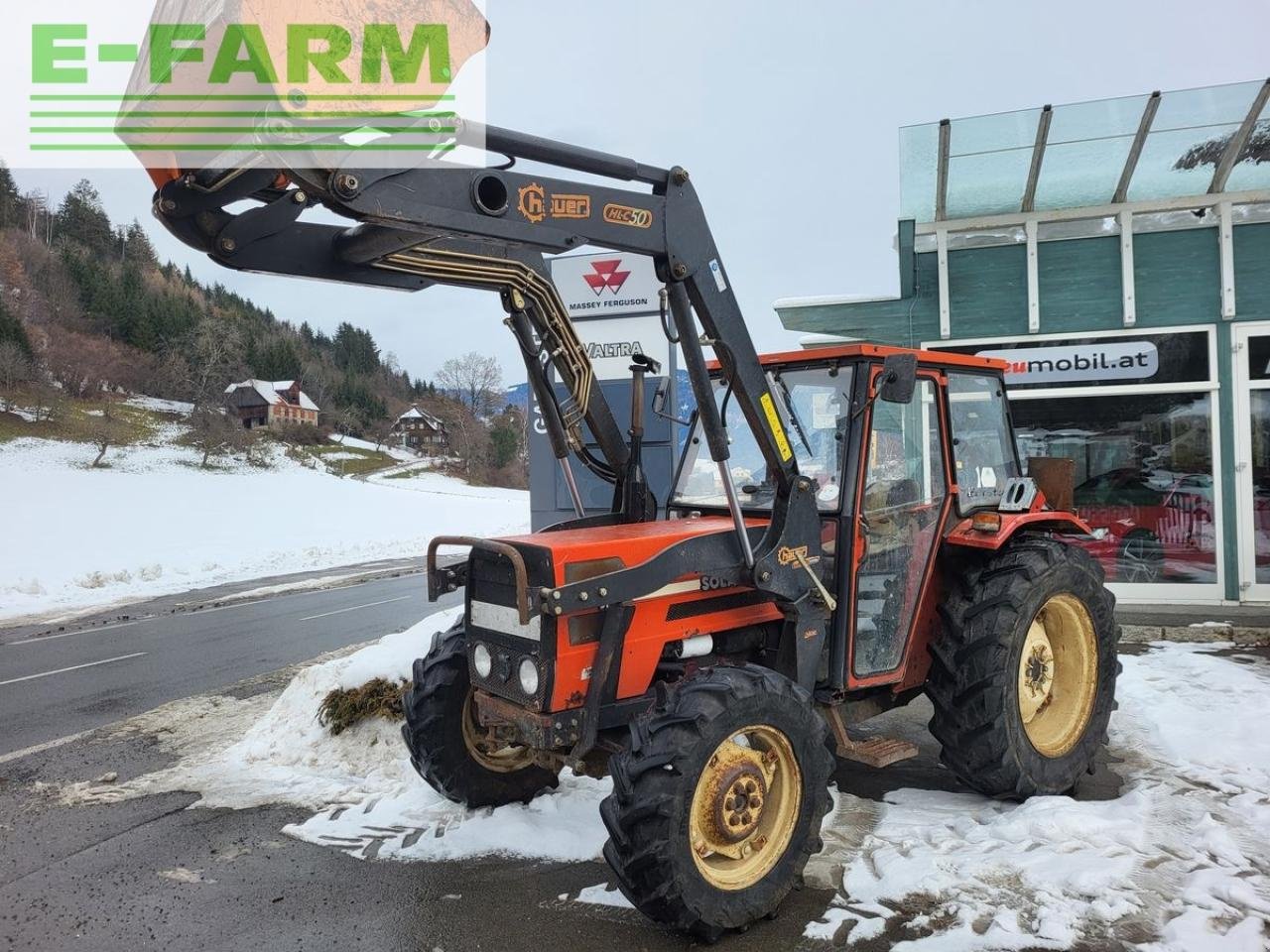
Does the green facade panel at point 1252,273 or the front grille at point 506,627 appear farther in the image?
the green facade panel at point 1252,273

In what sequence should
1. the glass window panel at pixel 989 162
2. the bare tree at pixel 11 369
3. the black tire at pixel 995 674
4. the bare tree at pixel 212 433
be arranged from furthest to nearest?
the bare tree at pixel 212 433 < the bare tree at pixel 11 369 < the glass window panel at pixel 989 162 < the black tire at pixel 995 674

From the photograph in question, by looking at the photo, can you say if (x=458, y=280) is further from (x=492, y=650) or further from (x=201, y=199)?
(x=492, y=650)

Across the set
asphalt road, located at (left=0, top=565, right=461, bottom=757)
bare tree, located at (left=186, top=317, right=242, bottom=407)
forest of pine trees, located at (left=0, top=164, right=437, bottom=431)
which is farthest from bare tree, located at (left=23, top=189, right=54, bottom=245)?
asphalt road, located at (left=0, top=565, right=461, bottom=757)

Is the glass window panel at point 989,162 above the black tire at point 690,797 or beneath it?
above

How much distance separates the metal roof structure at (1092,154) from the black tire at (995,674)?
17.9ft

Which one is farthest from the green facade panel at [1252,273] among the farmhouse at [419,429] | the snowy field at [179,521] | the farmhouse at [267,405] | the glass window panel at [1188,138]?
the farmhouse at [419,429]

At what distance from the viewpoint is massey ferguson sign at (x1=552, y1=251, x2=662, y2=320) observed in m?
7.90

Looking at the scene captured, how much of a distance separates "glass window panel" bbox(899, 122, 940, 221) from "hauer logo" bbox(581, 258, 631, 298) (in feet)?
10.7

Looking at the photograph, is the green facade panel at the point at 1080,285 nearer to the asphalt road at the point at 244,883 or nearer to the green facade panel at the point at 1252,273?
the green facade panel at the point at 1252,273

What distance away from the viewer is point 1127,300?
8.97 metres

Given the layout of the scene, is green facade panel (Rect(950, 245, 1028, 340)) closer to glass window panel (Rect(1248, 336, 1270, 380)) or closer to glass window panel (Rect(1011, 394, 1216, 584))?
glass window panel (Rect(1011, 394, 1216, 584))

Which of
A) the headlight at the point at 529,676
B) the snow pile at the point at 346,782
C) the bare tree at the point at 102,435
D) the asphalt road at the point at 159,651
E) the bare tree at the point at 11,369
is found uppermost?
the bare tree at the point at 11,369

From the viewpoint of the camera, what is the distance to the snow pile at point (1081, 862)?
123 inches

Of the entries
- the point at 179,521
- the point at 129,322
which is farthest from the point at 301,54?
the point at 129,322
